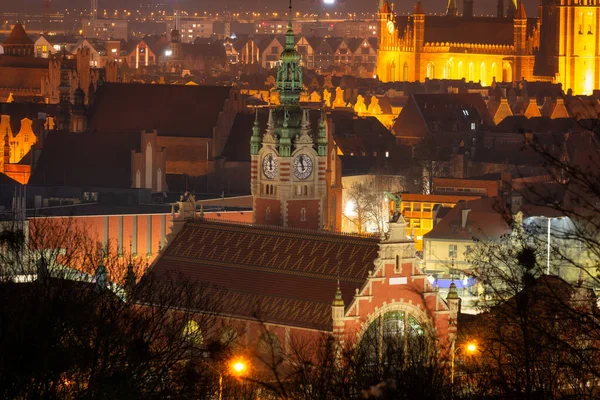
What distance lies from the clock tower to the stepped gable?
30.1 feet

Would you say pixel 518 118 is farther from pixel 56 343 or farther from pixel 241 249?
pixel 56 343

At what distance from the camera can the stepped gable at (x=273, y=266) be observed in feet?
218

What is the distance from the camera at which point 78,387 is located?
4812 centimetres

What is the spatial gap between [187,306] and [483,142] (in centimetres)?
8950

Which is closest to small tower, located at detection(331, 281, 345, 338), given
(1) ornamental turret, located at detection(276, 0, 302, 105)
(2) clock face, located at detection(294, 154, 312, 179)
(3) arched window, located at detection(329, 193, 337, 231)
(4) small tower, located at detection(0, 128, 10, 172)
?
(2) clock face, located at detection(294, 154, 312, 179)

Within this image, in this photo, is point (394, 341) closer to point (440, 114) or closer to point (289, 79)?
point (289, 79)

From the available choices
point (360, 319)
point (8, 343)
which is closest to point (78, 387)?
point (8, 343)

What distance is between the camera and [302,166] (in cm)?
8338

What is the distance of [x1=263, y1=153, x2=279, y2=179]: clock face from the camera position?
3275 inches

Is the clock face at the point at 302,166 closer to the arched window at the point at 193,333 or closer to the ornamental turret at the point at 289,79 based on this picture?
the ornamental turret at the point at 289,79

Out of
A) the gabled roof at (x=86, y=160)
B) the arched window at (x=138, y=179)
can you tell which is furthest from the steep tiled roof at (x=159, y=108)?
the arched window at (x=138, y=179)

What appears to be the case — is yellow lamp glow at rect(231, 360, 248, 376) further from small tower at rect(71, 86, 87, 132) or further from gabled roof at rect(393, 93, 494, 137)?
gabled roof at rect(393, 93, 494, 137)

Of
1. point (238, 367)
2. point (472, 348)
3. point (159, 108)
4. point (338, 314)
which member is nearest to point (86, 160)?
point (159, 108)

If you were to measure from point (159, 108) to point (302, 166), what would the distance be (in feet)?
139
